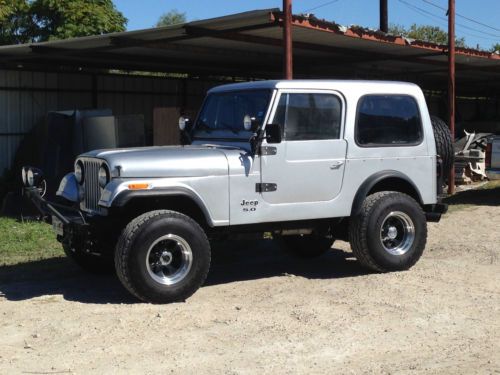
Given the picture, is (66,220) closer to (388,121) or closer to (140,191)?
(140,191)

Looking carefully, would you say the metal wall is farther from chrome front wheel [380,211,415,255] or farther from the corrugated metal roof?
chrome front wheel [380,211,415,255]

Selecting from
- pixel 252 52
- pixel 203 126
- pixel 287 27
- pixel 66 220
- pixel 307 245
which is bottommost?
pixel 307 245

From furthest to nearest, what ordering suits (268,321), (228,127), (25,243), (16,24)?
1. (16,24)
2. (25,243)
3. (228,127)
4. (268,321)

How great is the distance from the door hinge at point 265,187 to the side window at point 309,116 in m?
0.52

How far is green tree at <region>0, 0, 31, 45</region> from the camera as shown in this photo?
25.1 meters

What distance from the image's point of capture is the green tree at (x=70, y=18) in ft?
79.5

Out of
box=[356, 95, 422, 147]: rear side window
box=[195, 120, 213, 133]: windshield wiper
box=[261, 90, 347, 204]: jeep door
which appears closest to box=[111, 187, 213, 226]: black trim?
box=[261, 90, 347, 204]: jeep door

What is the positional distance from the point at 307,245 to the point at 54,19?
19818 mm

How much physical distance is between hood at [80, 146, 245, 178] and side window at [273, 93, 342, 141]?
0.65 meters

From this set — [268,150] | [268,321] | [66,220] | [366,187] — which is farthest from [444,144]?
[66,220]

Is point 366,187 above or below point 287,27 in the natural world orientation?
below

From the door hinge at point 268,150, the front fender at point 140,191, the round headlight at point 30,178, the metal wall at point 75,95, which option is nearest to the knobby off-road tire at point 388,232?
the door hinge at point 268,150

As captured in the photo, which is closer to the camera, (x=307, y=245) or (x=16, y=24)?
(x=307, y=245)

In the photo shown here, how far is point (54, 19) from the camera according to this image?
83.6 ft
